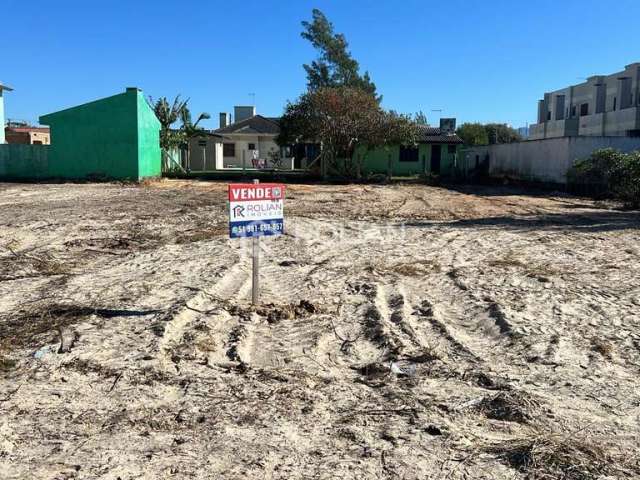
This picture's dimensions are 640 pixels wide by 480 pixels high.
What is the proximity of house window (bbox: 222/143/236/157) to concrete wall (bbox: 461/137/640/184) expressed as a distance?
20132 mm

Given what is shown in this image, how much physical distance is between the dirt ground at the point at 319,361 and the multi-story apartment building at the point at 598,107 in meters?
36.1

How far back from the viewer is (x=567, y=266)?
367 inches

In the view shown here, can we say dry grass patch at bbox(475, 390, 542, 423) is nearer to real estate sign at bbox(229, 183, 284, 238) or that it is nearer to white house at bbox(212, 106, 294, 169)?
real estate sign at bbox(229, 183, 284, 238)

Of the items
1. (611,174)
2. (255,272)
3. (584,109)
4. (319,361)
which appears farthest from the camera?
(584,109)

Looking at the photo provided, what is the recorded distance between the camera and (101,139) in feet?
98.6

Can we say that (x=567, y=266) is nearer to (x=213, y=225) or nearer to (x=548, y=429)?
(x=548, y=429)

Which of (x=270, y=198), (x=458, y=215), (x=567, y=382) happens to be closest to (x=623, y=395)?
(x=567, y=382)

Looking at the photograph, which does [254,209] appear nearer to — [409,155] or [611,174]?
[611,174]

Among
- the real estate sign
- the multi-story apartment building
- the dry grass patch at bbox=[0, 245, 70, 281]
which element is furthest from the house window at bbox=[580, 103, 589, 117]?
the real estate sign

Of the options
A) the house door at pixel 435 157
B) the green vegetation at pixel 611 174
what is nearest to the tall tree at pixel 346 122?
the house door at pixel 435 157

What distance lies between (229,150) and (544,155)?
90.4 feet

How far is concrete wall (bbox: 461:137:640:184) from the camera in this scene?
83.3ft

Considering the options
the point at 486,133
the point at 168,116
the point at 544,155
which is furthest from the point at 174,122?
the point at 486,133

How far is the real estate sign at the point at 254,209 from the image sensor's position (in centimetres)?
644
